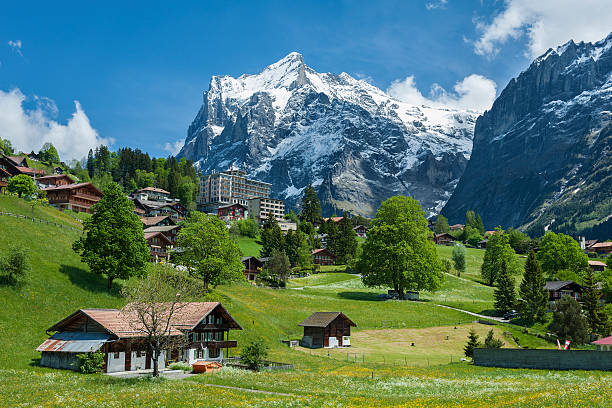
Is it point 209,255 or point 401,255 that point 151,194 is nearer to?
point 209,255

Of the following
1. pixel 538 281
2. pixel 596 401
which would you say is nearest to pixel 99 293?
pixel 596 401

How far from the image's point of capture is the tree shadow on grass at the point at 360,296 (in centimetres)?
9602

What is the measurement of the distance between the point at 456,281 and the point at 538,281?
102 feet

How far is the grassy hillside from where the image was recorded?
30031 mm

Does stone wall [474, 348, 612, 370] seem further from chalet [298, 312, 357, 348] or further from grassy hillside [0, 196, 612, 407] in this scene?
chalet [298, 312, 357, 348]

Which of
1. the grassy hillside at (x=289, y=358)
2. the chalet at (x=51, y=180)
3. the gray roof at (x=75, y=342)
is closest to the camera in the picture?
the grassy hillside at (x=289, y=358)

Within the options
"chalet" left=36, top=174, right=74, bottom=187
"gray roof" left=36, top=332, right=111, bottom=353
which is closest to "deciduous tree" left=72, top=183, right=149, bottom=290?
"gray roof" left=36, top=332, right=111, bottom=353

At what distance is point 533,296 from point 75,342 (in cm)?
6875

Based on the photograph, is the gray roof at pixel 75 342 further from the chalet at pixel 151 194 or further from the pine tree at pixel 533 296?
the chalet at pixel 151 194

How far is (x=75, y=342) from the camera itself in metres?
44.3

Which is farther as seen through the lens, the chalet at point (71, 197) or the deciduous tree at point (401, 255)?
the chalet at point (71, 197)

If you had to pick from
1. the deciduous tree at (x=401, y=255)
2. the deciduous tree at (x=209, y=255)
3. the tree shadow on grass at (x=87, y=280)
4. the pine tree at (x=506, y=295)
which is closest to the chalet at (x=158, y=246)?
the deciduous tree at (x=209, y=255)

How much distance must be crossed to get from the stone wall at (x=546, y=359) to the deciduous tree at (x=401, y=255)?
1552 inches

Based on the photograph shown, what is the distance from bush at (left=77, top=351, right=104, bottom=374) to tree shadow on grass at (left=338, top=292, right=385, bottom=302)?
58.8 metres
